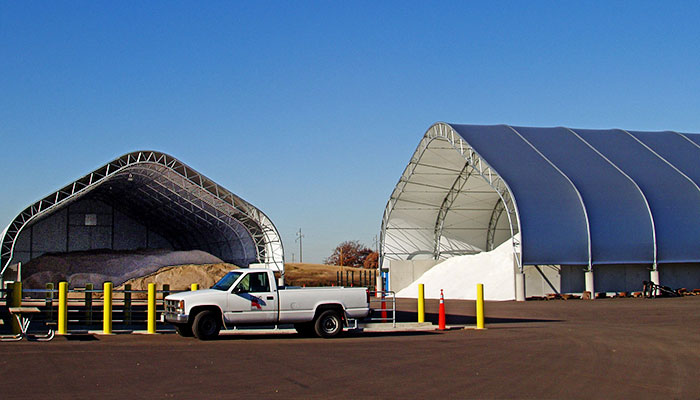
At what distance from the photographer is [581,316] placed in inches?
1085

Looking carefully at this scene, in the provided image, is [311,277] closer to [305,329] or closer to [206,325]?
[305,329]

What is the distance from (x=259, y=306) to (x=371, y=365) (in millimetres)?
6266

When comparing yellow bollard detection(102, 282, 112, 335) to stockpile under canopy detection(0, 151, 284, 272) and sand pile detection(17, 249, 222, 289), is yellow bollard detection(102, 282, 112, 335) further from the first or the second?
sand pile detection(17, 249, 222, 289)

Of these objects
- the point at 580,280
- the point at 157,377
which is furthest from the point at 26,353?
the point at 580,280

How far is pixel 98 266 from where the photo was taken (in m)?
59.2

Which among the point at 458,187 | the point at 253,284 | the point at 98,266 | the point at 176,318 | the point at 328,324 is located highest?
the point at 458,187

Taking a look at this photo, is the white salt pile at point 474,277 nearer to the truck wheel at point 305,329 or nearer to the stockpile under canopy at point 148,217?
the stockpile under canopy at point 148,217

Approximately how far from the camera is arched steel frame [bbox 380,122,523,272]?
139 feet

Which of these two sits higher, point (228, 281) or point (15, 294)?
point (228, 281)

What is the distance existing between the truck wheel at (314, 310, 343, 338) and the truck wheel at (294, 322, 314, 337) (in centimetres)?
51

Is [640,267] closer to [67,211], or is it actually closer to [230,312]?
[230,312]

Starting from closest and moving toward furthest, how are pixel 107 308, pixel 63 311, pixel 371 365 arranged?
1. pixel 371 365
2. pixel 63 311
3. pixel 107 308

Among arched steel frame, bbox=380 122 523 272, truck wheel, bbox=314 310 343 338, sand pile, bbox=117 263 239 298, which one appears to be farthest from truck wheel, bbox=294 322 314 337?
sand pile, bbox=117 263 239 298

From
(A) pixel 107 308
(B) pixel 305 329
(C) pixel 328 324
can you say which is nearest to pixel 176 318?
(A) pixel 107 308
